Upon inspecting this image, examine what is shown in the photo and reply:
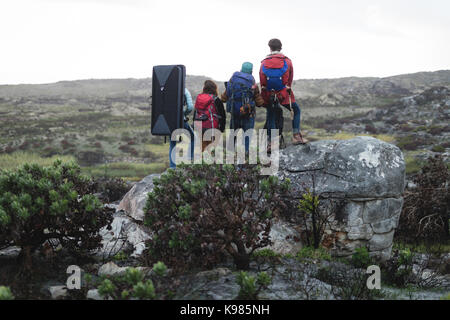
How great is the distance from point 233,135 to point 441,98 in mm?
45752

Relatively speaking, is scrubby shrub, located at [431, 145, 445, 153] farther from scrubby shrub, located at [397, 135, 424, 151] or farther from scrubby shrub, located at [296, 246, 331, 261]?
scrubby shrub, located at [296, 246, 331, 261]

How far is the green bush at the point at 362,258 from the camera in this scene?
6086 mm

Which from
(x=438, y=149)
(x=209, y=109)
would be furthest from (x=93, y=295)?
(x=438, y=149)

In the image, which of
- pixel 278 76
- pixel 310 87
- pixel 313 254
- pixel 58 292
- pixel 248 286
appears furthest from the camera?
pixel 310 87

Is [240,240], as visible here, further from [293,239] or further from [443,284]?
[443,284]

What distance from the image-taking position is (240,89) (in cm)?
752

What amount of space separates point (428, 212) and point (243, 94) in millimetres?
5538

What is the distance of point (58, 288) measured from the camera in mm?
4379

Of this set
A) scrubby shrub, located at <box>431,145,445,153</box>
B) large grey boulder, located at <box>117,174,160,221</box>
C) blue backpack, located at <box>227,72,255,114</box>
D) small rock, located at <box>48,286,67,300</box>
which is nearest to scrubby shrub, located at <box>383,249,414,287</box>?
blue backpack, located at <box>227,72,255,114</box>

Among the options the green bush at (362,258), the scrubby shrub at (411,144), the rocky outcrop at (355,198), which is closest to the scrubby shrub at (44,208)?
the rocky outcrop at (355,198)

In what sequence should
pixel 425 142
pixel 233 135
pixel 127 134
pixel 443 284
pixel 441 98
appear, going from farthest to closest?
pixel 441 98, pixel 127 134, pixel 425 142, pixel 233 135, pixel 443 284

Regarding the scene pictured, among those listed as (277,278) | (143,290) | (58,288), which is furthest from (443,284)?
(58,288)

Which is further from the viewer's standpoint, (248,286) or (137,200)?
(137,200)

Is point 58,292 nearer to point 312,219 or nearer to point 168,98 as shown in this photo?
point 168,98
